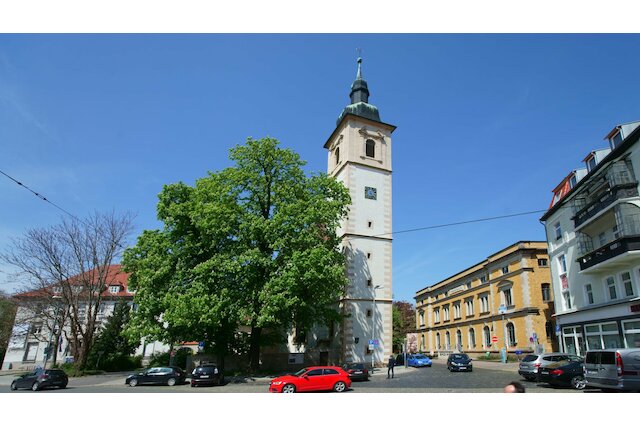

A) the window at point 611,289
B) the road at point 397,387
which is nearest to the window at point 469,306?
the road at point 397,387

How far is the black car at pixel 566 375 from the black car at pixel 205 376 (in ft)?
60.9

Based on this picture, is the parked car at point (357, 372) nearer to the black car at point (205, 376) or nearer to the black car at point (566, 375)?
the black car at point (205, 376)

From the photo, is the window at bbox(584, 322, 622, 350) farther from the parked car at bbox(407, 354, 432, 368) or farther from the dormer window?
the parked car at bbox(407, 354, 432, 368)

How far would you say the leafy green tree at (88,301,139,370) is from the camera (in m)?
40.6

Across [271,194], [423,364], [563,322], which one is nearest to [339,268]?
[271,194]

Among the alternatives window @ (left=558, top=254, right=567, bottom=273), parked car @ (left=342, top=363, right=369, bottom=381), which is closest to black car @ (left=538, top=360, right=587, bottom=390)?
parked car @ (left=342, top=363, right=369, bottom=381)

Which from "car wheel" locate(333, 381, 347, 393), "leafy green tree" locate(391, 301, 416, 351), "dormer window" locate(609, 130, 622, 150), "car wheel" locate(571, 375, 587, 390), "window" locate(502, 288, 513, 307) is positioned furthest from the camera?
"leafy green tree" locate(391, 301, 416, 351)

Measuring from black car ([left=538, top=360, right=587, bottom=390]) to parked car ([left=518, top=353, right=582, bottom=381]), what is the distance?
0.68 metres

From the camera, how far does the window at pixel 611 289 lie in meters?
25.6

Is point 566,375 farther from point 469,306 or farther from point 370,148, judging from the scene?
point 469,306

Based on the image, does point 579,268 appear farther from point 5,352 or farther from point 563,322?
point 5,352

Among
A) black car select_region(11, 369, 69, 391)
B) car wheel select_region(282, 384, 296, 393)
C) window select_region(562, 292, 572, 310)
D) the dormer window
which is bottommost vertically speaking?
black car select_region(11, 369, 69, 391)

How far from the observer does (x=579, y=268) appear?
2975 centimetres

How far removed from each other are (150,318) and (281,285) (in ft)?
32.5
